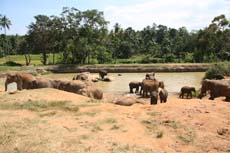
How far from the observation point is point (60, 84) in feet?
65.5

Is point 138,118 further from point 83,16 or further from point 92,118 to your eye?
point 83,16

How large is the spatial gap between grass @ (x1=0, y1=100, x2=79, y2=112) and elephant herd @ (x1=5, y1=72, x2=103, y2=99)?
4.23 meters

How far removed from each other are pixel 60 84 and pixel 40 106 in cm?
644

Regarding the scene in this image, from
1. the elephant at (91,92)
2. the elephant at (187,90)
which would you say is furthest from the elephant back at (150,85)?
the elephant at (91,92)

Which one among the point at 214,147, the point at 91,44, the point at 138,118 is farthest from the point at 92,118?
the point at 91,44

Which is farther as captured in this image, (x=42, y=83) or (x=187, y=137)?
(x=42, y=83)

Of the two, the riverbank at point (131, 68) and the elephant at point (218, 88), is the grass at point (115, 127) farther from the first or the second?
the riverbank at point (131, 68)

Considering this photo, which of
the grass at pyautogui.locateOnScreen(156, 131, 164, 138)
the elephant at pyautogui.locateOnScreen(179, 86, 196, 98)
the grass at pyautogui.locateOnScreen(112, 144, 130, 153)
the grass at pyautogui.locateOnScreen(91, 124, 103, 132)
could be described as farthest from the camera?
the elephant at pyautogui.locateOnScreen(179, 86, 196, 98)

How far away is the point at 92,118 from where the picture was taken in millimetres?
11789

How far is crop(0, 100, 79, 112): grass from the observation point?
43.3 ft

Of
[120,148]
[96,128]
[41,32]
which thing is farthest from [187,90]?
[41,32]

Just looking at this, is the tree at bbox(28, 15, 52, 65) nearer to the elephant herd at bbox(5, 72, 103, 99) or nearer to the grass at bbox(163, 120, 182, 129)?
the elephant herd at bbox(5, 72, 103, 99)

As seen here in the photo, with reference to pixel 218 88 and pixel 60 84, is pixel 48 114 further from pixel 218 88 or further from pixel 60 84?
pixel 218 88

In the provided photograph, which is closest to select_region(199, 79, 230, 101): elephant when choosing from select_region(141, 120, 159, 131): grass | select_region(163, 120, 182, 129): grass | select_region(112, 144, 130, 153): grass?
select_region(163, 120, 182, 129): grass
